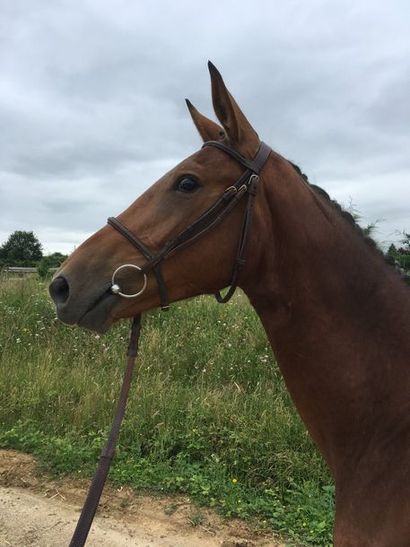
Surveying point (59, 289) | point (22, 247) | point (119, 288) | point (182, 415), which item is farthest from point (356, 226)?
point (22, 247)

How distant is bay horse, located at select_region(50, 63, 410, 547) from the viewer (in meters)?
2.14

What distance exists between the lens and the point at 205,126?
8.11 ft

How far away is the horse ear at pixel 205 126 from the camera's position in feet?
7.93

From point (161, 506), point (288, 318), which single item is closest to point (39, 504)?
point (161, 506)

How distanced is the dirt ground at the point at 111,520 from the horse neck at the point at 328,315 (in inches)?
80.7

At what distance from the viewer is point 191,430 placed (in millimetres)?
5297

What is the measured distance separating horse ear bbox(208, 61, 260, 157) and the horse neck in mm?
133

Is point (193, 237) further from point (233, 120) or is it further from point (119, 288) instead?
point (233, 120)

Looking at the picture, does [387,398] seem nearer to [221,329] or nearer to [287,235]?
[287,235]

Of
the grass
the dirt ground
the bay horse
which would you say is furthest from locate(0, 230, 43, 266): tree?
the bay horse

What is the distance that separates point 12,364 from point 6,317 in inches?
72.7

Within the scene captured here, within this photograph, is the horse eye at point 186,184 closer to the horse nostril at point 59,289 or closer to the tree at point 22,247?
the horse nostril at point 59,289

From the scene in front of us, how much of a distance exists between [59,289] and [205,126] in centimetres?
102

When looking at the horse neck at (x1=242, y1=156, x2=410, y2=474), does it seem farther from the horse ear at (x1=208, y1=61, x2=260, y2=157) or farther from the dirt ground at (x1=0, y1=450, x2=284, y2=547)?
the dirt ground at (x1=0, y1=450, x2=284, y2=547)
